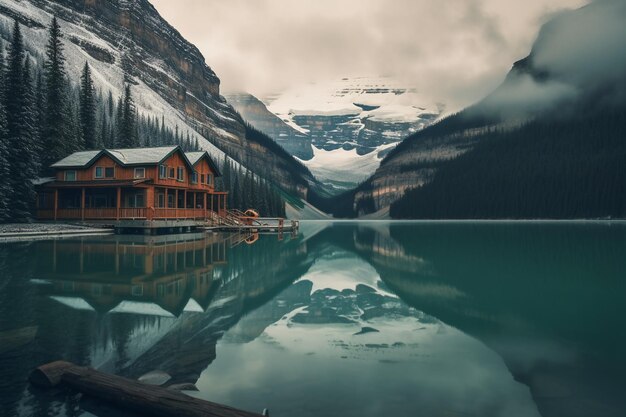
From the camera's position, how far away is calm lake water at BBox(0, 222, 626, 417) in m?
7.21

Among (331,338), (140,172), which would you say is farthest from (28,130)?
(331,338)

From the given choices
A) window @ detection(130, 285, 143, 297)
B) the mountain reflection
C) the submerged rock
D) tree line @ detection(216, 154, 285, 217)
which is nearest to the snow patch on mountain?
tree line @ detection(216, 154, 285, 217)

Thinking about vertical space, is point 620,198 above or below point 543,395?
above

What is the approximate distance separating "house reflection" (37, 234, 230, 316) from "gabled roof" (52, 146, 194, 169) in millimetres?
25497

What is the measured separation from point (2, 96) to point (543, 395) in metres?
60.4

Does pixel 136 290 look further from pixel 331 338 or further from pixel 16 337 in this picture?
pixel 331 338

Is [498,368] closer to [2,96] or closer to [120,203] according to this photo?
[120,203]

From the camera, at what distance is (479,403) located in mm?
7176

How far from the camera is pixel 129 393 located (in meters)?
6.57

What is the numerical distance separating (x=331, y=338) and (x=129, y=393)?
5618 millimetres

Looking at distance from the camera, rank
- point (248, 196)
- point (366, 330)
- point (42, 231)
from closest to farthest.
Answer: point (366, 330)
point (42, 231)
point (248, 196)

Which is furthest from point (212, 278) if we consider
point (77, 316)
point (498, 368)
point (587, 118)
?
point (587, 118)

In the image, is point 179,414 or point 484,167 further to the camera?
point 484,167

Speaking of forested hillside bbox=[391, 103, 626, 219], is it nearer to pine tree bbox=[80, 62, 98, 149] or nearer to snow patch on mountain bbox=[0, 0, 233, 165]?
snow patch on mountain bbox=[0, 0, 233, 165]
